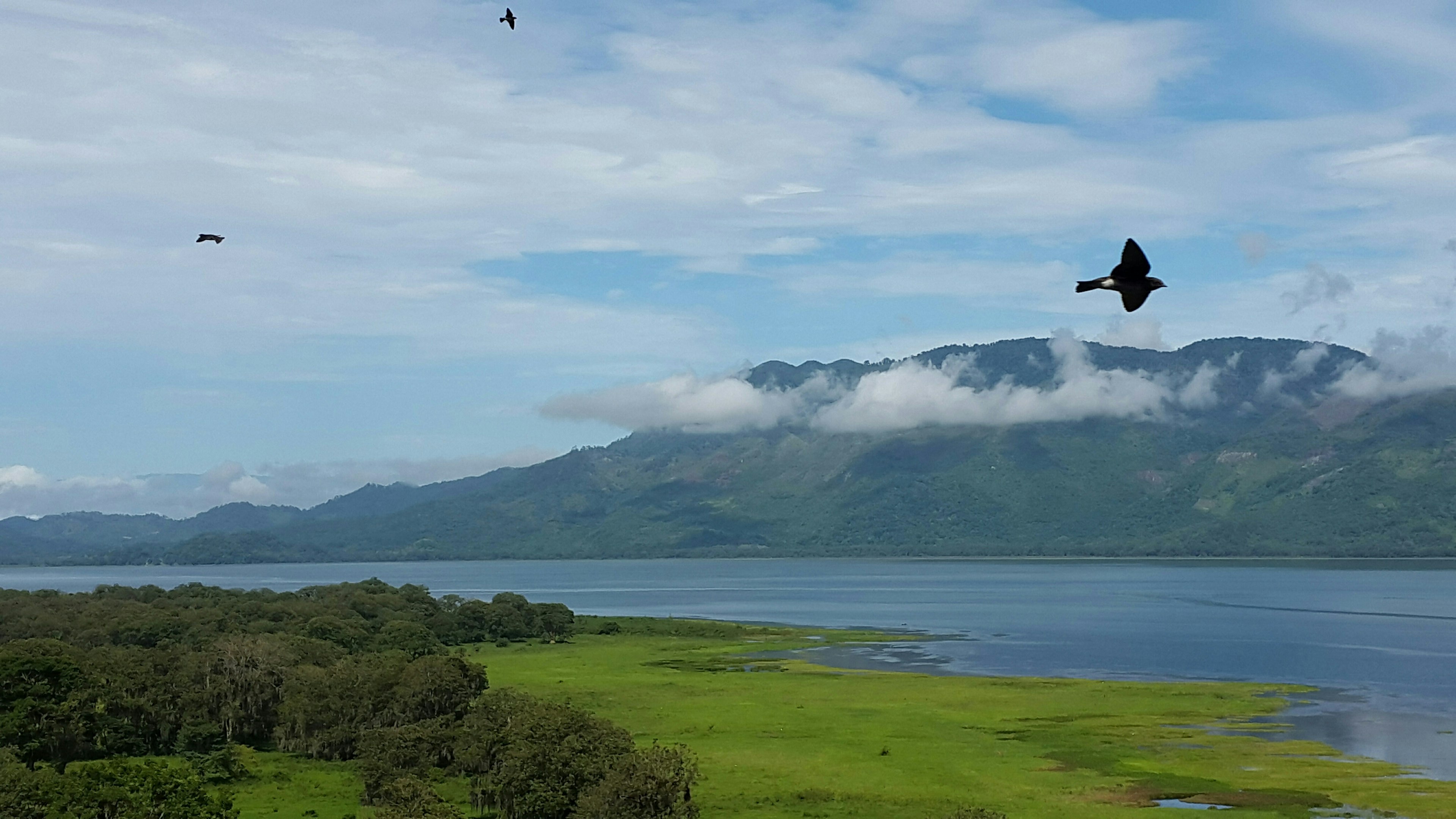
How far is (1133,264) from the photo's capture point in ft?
61.7

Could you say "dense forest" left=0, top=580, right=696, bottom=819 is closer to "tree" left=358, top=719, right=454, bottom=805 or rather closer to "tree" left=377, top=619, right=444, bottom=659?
"tree" left=358, top=719, right=454, bottom=805

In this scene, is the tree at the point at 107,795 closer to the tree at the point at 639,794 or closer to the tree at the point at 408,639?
the tree at the point at 639,794

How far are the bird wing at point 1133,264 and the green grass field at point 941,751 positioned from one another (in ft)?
173

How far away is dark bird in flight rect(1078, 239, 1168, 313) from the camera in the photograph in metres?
18.8

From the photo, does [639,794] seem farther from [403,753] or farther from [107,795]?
[107,795]

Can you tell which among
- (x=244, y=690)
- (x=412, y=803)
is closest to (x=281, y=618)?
(x=244, y=690)

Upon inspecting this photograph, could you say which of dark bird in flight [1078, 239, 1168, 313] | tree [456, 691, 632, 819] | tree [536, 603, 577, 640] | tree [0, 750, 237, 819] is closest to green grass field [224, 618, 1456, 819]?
tree [456, 691, 632, 819]

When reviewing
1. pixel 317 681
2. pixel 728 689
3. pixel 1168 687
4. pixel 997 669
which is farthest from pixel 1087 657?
pixel 317 681

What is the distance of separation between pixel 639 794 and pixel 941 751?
3220cm

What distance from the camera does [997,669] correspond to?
138750 mm

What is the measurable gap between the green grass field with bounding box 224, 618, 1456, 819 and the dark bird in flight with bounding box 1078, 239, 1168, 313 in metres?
52.3

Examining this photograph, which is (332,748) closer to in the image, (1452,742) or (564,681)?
(564,681)

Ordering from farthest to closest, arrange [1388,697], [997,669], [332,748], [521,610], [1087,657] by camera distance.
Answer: [521,610] → [1087,657] → [997,669] → [1388,697] → [332,748]

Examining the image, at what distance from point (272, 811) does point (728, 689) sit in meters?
53.5
